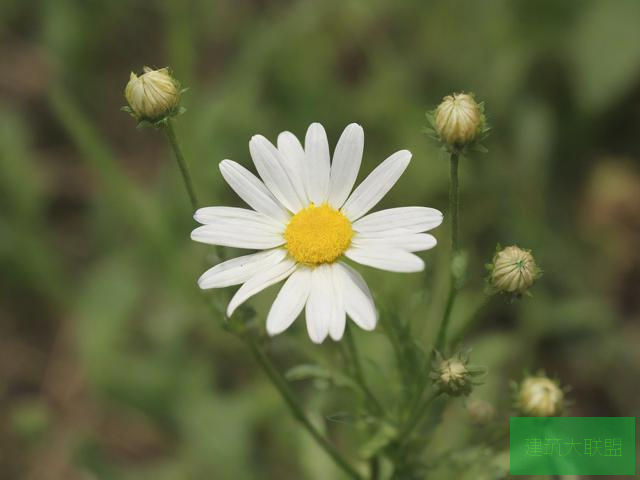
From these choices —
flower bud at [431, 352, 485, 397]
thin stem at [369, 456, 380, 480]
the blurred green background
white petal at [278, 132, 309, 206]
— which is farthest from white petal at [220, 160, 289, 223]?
the blurred green background

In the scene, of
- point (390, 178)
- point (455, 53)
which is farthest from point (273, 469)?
point (455, 53)

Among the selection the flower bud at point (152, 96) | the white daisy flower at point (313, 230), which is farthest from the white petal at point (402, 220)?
the flower bud at point (152, 96)

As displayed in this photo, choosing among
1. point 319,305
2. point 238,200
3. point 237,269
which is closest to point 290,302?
point 319,305

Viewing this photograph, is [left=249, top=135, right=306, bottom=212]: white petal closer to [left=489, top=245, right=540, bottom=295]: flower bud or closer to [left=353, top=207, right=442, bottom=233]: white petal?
[left=353, top=207, right=442, bottom=233]: white petal

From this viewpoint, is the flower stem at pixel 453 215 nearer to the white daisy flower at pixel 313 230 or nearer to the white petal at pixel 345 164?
the white daisy flower at pixel 313 230

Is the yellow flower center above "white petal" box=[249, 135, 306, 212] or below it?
below

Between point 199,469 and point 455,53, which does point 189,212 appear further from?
point 455,53
